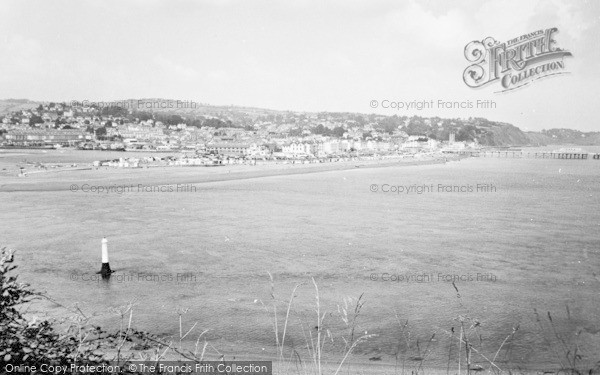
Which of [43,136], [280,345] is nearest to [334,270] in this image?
[280,345]

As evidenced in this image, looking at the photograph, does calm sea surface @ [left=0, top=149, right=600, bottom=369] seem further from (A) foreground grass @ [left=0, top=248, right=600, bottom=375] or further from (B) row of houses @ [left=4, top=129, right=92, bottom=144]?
(B) row of houses @ [left=4, top=129, right=92, bottom=144]

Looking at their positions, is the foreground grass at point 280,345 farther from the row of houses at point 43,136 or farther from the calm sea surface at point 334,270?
the row of houses at point 43,136

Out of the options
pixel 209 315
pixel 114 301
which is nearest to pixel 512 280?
pixel 209 315

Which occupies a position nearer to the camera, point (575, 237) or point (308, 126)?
point (575, 237)

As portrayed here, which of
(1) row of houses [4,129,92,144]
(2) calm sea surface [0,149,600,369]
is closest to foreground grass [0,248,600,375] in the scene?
(2) calm sea surface [0,149,600,369]

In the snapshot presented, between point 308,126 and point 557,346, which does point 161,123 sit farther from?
point 557,346

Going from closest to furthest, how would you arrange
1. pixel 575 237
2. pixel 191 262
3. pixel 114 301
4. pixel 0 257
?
pixel 0 257, pixel 114 301, pixel 191 262, pixel 575 237

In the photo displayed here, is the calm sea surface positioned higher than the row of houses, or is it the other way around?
the row of houses

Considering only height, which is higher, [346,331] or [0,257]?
[0,257]
